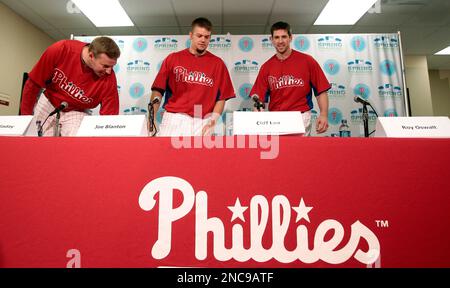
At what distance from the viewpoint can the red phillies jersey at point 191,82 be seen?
2.17 m

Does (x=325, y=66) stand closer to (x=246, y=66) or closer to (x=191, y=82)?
(x=246, y=66)

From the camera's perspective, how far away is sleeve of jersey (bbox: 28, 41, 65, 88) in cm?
184

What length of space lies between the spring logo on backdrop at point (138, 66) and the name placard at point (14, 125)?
2.50m

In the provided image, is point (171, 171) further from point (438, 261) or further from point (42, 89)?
point (42, 89)

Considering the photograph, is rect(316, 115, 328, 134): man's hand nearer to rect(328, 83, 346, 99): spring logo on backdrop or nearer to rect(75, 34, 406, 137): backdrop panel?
rect(75, 34, 406, 137): backdrop panel

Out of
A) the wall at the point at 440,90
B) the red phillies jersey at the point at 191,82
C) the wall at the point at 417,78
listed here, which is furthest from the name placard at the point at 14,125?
the wall at the point at 440,90

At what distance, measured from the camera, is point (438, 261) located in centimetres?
77

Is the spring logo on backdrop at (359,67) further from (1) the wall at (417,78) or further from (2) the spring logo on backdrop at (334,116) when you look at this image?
(1) the wall at (417,78)

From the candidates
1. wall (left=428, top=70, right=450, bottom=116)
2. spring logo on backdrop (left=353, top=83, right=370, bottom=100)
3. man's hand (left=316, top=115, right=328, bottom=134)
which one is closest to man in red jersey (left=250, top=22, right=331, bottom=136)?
man's hand (left=316, top=115, right=328, bottom=134)

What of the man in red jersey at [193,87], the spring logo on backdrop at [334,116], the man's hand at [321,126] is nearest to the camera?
the man's hand at [321,126]

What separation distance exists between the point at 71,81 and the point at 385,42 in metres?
3.40

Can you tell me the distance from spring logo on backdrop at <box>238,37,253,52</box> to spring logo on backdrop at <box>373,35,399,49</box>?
1474 millimetres

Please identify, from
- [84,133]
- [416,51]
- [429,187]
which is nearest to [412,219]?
[429,187]

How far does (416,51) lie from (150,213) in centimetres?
620
